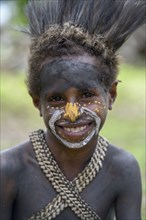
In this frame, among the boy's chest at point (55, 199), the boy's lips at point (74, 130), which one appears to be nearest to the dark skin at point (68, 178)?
the boy's chest at point (55, 199)

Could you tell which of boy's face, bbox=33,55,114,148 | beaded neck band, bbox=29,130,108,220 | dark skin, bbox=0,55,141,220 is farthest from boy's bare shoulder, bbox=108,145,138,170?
boy's face, bbox=33,55,114,148

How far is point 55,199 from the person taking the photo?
13.5ft

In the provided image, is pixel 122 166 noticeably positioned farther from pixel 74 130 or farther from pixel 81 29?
pixel 81 29

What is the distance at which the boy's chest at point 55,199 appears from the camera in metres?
4.11

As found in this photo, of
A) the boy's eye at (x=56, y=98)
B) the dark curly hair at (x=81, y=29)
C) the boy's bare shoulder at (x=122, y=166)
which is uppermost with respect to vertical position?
the dark curly hair at (x=81, y=29)

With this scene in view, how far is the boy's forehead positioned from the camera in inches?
151

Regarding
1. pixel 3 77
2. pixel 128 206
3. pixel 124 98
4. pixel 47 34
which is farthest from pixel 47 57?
pixel 3 77

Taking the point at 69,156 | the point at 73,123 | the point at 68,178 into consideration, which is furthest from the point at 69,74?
the point at 68,178

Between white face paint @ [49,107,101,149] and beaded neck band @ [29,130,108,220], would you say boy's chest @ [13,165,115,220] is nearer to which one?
beaded neck band @ [29,130,108,220]

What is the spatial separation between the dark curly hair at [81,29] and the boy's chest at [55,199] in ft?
1.80

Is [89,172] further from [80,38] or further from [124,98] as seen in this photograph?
[124,98]

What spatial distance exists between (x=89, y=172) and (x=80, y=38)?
2.72 ft

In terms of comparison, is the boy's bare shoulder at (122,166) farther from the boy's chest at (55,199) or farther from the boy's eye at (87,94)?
the boy's eye at (87,94)

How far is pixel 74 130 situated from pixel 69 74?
0.32m
